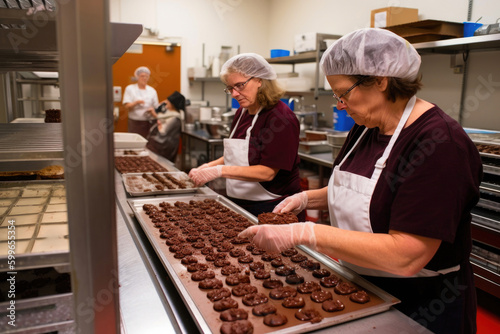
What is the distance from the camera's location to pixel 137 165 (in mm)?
3467

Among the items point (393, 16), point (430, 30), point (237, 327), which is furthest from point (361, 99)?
point (393, 16)

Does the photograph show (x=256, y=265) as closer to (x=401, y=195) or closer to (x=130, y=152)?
(x=401, y=195)

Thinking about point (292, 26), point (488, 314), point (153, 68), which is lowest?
point (488, 314)

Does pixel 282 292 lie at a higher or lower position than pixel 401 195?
lower

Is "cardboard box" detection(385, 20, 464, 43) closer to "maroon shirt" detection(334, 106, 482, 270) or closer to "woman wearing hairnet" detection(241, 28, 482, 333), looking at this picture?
"woman wearing hairnet" detection(241, 28, 482, 333)

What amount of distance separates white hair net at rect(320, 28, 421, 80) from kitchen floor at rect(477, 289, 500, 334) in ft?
7.29

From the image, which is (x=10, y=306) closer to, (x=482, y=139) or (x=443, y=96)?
(x=482, y=139)

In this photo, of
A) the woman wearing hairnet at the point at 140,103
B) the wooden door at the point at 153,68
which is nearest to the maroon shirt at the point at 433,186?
the woman wearing hairnet at the point at 140,103

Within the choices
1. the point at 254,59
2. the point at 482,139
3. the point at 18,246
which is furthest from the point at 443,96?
the point at 18,246

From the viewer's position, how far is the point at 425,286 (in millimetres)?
1328

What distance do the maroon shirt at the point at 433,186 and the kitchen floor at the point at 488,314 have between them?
1786mm

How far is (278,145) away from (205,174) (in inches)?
21.9

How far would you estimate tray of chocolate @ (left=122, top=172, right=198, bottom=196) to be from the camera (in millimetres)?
2492

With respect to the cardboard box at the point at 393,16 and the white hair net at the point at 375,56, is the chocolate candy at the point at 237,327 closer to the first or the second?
the white hair net at the point at 375,56
